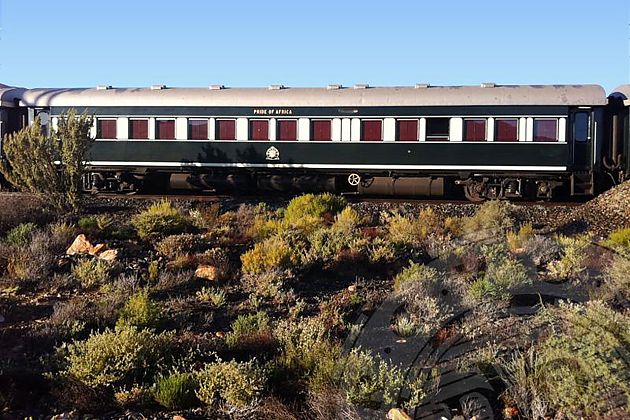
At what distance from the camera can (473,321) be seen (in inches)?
273

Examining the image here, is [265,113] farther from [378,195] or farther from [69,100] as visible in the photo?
[69,100]

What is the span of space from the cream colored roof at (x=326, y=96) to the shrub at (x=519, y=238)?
5.61m

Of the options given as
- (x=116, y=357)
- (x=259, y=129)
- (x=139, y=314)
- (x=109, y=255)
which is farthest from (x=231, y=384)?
(x=259, y=129)

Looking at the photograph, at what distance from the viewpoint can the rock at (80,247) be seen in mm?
10539

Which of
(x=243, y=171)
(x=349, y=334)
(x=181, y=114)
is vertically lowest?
(x=349, y=334)

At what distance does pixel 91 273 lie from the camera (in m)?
9.20

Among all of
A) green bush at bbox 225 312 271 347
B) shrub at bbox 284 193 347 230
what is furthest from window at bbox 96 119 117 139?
green bush at bbox 225 312 271 347

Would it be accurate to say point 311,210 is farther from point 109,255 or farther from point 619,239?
point 619,239

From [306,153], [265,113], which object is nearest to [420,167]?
[306,153]

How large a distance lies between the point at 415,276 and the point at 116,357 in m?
4.01

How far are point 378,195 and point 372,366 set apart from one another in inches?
499

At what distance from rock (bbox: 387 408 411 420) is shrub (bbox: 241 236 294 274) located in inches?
185

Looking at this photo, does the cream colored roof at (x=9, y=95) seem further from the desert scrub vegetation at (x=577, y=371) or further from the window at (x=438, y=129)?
the desert scrub vegetation at (x=577, y=371)

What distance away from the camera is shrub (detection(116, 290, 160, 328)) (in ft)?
24.0
